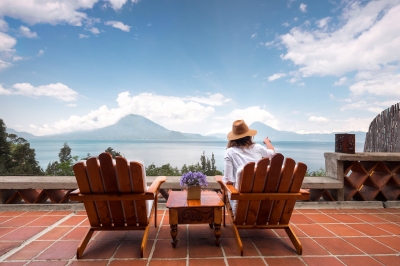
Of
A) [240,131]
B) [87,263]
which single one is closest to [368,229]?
[240,131]

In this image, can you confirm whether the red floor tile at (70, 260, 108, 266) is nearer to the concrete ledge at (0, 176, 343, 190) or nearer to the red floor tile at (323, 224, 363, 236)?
the concrete ledge at (0, 176, 343, 190)

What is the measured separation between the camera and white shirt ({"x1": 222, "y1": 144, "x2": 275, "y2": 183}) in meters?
2.60

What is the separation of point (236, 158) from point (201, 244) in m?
1.00

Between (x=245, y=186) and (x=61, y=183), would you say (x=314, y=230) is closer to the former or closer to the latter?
(x=245, y=186)

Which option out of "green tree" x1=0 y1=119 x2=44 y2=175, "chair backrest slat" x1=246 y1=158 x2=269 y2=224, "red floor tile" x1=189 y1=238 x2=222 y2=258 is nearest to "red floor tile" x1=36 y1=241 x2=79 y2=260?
"red floor tile" x1=189 y1=238 x2=222 y2=258

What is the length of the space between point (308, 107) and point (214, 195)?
91792 millimetres

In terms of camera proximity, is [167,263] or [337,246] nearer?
[167,263]

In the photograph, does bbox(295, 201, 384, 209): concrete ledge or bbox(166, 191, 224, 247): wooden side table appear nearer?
bbox(166, 191, 224, 247): wooden side table

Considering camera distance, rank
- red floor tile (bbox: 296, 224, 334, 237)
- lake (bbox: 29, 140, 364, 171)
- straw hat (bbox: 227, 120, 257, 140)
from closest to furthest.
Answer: red floor tile (bbox: 296, 224, 334, 237), straw hat (bbox: 227, 120, 257, 140), lake (bbox: 29, 140, 364, 171)

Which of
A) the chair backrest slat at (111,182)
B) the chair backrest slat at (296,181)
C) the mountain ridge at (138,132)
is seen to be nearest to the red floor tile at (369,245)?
the chair backrest slat at (296,181)

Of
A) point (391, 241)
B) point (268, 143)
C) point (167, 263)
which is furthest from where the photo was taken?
point (268, 143)

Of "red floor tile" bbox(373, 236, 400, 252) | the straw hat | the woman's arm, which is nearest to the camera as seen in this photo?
"red floor tile" bbox(373, 236, 400, 252)

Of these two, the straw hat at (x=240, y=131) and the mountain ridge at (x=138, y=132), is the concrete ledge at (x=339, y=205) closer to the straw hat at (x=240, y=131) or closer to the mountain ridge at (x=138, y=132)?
the straw hat at (x=240, y=131)

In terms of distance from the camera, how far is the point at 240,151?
2697mm
